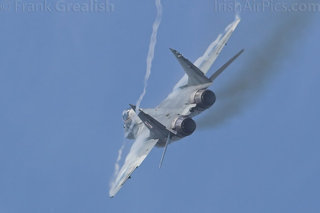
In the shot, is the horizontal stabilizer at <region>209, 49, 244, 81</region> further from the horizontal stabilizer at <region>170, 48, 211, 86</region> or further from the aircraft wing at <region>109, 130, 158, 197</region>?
the aircraft wing at <region>109, 130, 158, 197</region>

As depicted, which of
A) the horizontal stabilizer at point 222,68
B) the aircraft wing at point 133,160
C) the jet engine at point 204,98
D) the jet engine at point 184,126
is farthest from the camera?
the jet engine at point 204,98

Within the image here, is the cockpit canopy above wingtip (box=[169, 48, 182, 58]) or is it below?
above

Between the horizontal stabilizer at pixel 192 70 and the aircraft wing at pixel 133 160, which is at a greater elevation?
the horizontal stabilizer at pixel 192 70

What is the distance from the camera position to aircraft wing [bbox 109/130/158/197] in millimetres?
50250

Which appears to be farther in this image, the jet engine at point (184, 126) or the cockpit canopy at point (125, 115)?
the cockpit canopy at point (125, 115)

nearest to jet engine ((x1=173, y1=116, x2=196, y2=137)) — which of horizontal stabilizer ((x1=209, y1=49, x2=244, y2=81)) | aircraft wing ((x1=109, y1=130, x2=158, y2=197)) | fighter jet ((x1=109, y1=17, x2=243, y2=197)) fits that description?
fighter jet ((x1=109, y1=17, x2=243, y2=197))

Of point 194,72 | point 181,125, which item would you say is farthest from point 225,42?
point 181,125

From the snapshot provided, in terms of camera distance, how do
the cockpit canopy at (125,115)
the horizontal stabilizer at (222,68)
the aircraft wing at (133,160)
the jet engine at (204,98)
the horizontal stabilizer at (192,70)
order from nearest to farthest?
the horizontal stabilizer at (222,68), the aircraft wing at (133,160), the jet engine at (204,98), the horizontal stabilizer at (192,70), the cockpit canopy at (125,115)

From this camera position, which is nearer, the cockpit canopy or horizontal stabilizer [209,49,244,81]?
horizontal stabilizer [209,49,244,81]

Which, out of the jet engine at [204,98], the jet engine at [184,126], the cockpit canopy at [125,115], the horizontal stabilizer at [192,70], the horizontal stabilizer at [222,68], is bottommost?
the jet engine at [184,126]

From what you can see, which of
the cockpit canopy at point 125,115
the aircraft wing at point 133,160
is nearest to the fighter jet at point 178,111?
the aircraft wing at point 133,160

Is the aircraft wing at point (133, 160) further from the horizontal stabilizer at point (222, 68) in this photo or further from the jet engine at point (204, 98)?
the horizontal stabilizer at point (222, 68)

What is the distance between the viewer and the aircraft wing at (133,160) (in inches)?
1978

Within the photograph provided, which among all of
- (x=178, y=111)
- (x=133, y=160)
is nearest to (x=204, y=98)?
(x=178, y=111)
